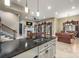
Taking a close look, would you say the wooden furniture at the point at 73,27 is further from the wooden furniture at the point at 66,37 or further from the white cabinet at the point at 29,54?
the white cabinet at the point at 29,54

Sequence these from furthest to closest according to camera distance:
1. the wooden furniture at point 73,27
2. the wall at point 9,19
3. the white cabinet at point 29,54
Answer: the wooden furniture at point 73,27 → the wall at point 9,19 → the white cabinet at point 29,54

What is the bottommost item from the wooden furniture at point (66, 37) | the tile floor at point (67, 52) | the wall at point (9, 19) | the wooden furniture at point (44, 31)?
the tile floor at point (67, 52)

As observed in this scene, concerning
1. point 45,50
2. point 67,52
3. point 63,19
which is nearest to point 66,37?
point 67,52

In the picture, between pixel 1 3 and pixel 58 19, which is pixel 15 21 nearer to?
pixel 1 3

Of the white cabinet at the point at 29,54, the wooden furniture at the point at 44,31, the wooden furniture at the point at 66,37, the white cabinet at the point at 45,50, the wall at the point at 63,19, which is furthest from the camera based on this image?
the wall at the point at 63,19

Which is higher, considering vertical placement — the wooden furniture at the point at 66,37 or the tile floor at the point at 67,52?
the wooden furniture at the point at 66,37

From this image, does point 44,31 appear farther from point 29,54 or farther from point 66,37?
point 29,54

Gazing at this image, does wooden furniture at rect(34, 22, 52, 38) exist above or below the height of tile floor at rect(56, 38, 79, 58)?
above

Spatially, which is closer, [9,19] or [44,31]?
[44,31]

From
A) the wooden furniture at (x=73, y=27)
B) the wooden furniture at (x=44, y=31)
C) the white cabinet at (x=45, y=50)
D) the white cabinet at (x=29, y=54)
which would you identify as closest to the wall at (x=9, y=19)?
the wooden furniture at (x=44, y=31)

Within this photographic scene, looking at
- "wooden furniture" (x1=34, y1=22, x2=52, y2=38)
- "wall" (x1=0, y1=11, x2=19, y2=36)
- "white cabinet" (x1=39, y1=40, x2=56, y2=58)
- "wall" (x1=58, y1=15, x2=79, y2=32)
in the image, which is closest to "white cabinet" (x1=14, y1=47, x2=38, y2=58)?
"white cabinet" (x1=39, y1=40, x2=56, y2=58)

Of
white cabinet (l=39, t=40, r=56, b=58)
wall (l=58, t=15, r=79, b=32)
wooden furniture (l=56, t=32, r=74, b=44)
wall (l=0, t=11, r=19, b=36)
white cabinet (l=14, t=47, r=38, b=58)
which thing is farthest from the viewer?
wall (l=58, t=15, r=79, b=32)

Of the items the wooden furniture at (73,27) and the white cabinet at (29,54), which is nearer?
the white cabinet at (29,54)

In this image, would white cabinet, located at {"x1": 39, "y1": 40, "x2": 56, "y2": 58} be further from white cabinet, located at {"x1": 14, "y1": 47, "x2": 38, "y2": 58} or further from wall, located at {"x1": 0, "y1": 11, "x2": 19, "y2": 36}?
wall, located at {"x1": 0, "y1": 11, "x2": 19, "y2": 36}
